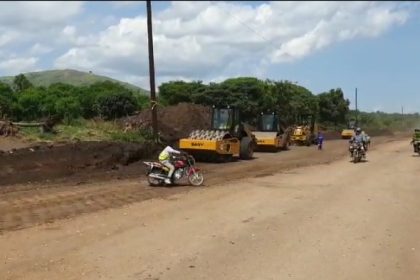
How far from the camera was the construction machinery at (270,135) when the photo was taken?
39.8 metres

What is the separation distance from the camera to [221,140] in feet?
95.7

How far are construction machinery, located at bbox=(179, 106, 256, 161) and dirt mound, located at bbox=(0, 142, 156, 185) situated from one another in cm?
298

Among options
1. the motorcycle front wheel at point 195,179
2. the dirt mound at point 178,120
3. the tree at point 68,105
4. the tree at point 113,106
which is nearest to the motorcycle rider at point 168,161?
the motorcycle front wheel at point 195,179

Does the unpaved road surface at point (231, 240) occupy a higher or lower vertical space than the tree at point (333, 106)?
lower

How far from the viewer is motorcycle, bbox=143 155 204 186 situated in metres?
19.2

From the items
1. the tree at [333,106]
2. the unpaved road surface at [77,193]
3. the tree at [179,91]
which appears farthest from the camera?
the tree at [333,106]

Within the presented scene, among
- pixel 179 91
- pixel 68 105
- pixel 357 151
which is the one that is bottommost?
pixel 357 151

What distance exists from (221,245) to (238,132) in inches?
888

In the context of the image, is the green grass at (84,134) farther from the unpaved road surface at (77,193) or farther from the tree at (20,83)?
the tree at (20,83)

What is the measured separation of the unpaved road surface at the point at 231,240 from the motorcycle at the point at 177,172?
2.22m

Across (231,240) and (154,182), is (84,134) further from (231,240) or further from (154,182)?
(231,240)

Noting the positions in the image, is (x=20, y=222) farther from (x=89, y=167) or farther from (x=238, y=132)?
(x=238, y=132)

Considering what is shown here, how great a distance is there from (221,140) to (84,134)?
666 centimetres

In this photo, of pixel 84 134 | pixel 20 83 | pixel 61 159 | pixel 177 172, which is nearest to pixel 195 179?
pixel 177 172
